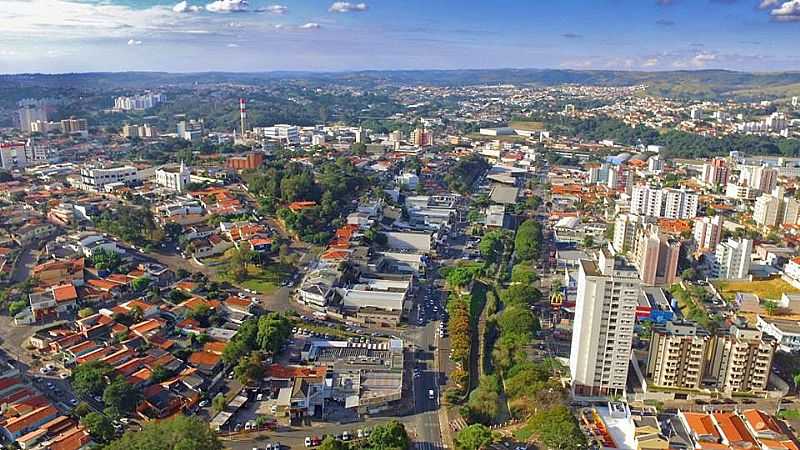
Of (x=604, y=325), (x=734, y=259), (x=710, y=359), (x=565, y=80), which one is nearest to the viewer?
(x=604, y=325)

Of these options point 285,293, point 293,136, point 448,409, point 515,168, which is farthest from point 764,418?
point 293,136

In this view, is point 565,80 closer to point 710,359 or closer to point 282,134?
point 282,134

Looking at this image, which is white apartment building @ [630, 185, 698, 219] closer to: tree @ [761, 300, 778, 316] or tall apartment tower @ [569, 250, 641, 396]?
tree @ [761, 300, 778, 316]

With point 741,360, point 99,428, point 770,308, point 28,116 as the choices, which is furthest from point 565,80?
point 99,428

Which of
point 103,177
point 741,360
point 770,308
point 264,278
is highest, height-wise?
point 103,177

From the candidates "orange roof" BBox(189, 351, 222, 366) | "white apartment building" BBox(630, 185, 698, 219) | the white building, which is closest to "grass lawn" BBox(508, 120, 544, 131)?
"white apartment building" BBox(630, 185, 698, 219)

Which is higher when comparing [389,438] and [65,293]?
[65,293]
